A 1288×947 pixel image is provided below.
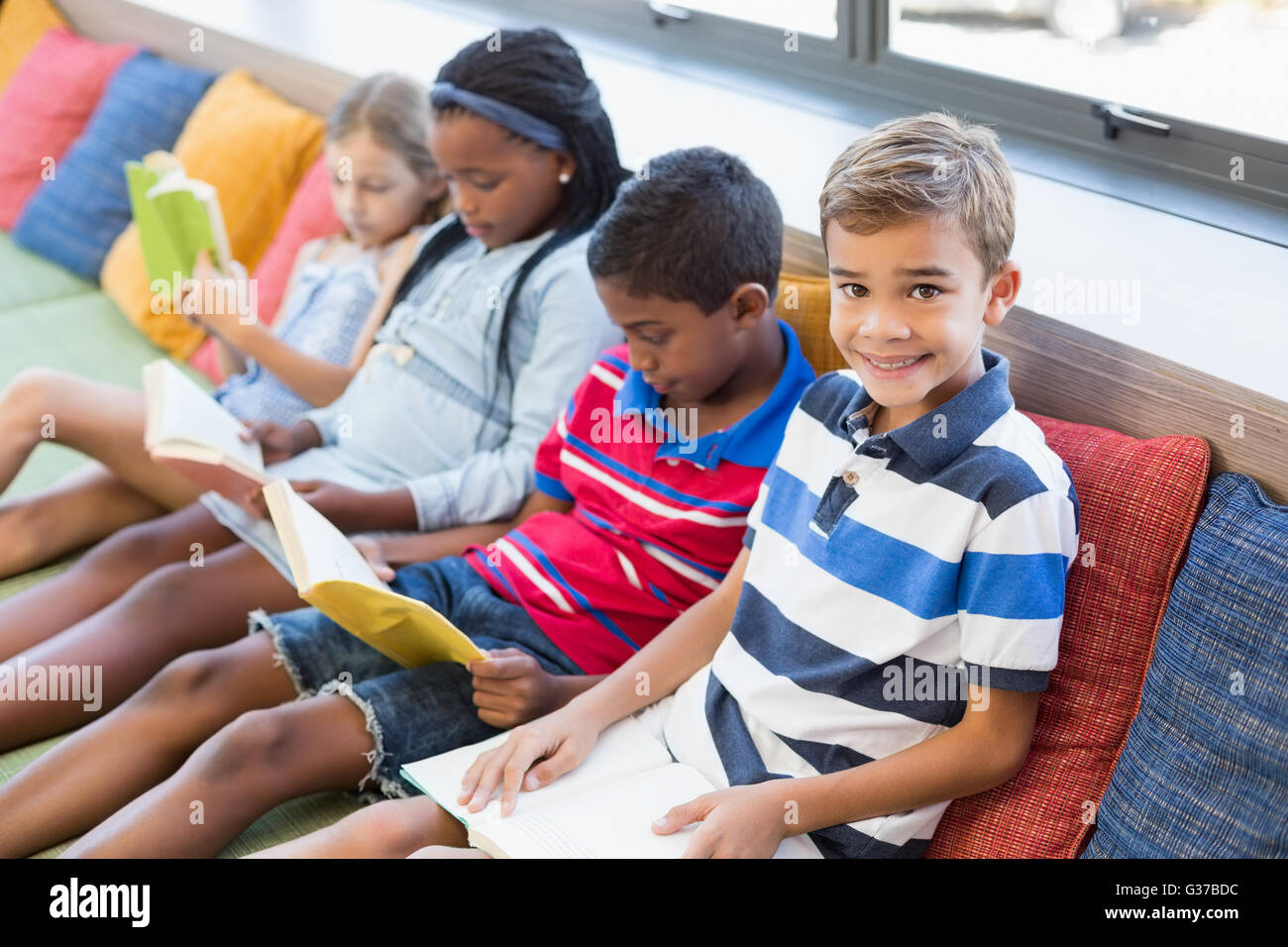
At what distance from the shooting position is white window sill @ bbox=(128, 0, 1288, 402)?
1.37 m

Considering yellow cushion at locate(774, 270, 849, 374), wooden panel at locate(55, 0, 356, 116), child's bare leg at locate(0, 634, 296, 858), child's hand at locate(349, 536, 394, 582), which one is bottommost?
child's bare leg at locate(0, 634, 296, 858)

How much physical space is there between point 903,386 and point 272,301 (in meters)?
1.55

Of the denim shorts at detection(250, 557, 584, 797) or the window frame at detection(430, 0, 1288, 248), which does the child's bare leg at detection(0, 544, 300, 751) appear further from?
the window frame at detection(430, 0, 1288, 248)

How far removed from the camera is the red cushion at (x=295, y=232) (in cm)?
240

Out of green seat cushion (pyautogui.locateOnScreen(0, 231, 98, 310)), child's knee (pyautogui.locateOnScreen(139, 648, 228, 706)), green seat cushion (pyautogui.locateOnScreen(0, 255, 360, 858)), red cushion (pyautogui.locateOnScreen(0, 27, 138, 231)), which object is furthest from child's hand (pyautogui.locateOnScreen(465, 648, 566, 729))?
red cushion (pyautogui.locateOnScreen(0, 27, 138, 231))

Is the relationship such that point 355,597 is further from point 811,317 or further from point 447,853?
point 811,317

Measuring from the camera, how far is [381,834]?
1.31 metres

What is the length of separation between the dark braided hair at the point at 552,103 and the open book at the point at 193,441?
36 cm

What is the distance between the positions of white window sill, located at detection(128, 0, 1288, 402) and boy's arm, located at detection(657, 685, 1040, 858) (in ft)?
1.33

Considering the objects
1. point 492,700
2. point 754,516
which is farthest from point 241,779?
point 754,516

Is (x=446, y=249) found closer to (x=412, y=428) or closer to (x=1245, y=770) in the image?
(x=412, y=428)

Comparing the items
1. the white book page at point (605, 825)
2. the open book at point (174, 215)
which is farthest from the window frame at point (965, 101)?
the white book page at point (605, 825)

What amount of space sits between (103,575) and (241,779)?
570 millimetres
